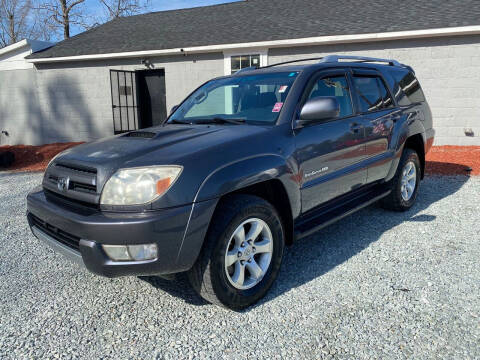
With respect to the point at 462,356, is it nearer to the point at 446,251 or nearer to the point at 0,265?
the point at 446,251

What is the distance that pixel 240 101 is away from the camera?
12.0 ft

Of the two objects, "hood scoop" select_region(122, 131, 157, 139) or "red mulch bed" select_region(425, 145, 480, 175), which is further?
"red mulch bed" select_region(425, 145, 480, 175)

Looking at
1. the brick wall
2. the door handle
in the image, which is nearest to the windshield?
the door handle

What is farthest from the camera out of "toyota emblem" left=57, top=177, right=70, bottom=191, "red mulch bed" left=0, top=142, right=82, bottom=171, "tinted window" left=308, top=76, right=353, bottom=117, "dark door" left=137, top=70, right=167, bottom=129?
"dark door" left=137, top=70, right=167, bottom=129

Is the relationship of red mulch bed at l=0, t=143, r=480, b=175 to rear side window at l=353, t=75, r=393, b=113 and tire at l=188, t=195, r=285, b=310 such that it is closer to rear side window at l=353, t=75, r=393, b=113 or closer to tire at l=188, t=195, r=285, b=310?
rear side window at l=353, t=75, r=393, b=113

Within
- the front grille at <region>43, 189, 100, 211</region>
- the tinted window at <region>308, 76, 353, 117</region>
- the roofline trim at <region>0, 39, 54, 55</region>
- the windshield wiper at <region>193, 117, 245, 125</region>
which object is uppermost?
the roofline trim at <region>0, 39, 54, 55</region>

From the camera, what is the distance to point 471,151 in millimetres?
8906

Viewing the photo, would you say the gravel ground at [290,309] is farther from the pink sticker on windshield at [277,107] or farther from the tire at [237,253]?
the pink sticker on windshield at [277,107]

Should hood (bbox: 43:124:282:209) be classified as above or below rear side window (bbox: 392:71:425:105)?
below

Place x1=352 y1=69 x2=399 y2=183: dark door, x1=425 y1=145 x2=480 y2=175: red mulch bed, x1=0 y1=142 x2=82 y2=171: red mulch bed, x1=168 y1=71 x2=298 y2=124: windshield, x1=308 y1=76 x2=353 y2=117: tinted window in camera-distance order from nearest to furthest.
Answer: x1=168 y1=71 x2=298 y2=124: windshield
x1=308 y1=76 x2=353 y2=117: tinted window
x1=352 y1=69 x2=399 y2=183: dark door
x1=425 y1=145 x2=480 y2=175: red mulch bed
x1=0 y1=142 x2=82 y2=171: red mulch bed

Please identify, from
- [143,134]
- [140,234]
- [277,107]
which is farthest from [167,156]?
[277,107]

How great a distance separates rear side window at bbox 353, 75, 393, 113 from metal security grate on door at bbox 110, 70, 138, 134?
Result: 381 inches

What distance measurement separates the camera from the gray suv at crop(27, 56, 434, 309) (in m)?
2.40

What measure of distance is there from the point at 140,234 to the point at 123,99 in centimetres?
1121
